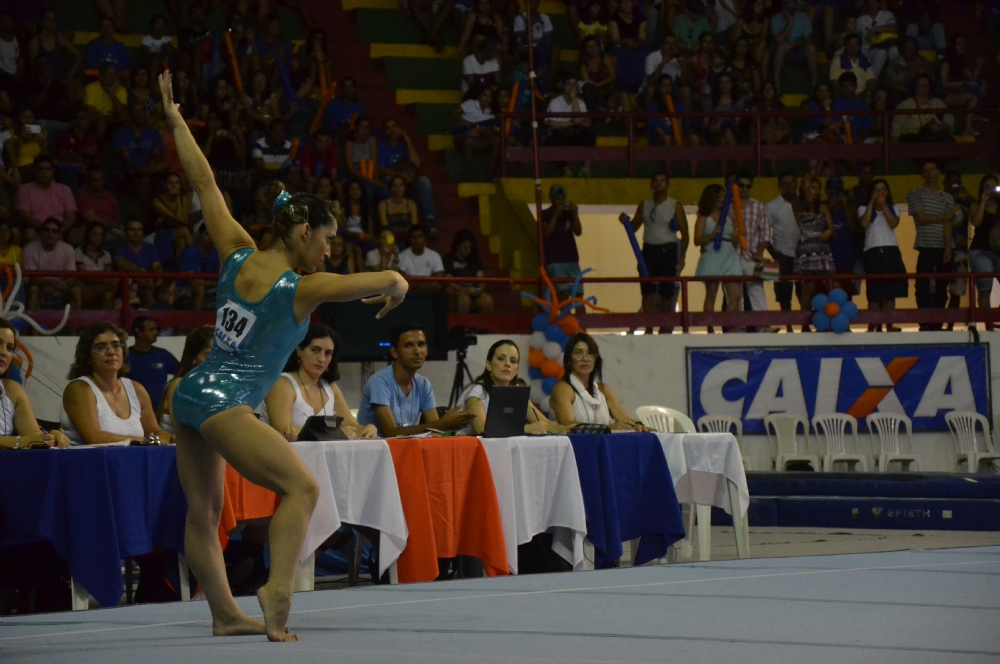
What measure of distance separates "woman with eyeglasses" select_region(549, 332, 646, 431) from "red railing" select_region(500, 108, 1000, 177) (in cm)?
584

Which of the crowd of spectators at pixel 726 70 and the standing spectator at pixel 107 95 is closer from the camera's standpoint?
the standing spectator at pixel 107 95

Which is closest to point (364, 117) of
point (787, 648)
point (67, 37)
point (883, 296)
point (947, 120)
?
point (67, 37)

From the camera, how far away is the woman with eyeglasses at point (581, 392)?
7.24 m

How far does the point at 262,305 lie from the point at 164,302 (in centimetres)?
692

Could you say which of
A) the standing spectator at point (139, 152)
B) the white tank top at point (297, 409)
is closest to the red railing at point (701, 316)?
the standing spectator at point (139, 152)

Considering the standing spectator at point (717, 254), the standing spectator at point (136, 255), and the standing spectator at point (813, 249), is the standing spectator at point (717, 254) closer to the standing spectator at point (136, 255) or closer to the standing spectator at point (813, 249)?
the standing spectator at point (813, 249)

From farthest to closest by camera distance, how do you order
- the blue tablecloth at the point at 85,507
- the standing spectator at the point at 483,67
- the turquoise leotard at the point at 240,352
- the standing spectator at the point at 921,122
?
1. the standing spectator at the point at 921,122
2. the standing spectator at the point at 483,67
3. the blue tablecloth at the point at 85,507
4. the turquoise leotard at the point at 240,352

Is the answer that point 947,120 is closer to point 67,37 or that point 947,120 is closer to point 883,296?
point 883,296

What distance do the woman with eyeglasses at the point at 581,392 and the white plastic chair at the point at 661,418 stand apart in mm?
996

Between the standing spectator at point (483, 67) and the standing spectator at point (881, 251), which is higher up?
the standing spectator at point (483, 67)

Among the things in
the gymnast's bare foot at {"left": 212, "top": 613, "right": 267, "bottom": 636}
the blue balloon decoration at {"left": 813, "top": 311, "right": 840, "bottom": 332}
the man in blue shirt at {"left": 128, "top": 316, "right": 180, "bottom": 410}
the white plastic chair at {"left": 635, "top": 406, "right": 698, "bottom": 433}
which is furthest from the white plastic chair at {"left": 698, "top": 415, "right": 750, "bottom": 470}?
the gymnast's bare foot at {"left": 212, "top": 613, "right": 267, "bottom": 636}

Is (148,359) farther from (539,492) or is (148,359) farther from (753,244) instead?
(753,244)

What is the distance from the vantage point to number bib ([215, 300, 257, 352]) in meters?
3.60

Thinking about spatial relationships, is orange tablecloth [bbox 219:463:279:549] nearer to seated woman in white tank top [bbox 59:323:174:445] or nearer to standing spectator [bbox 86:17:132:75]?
seated woman in white tank top [bbox 59:323:174:445]
